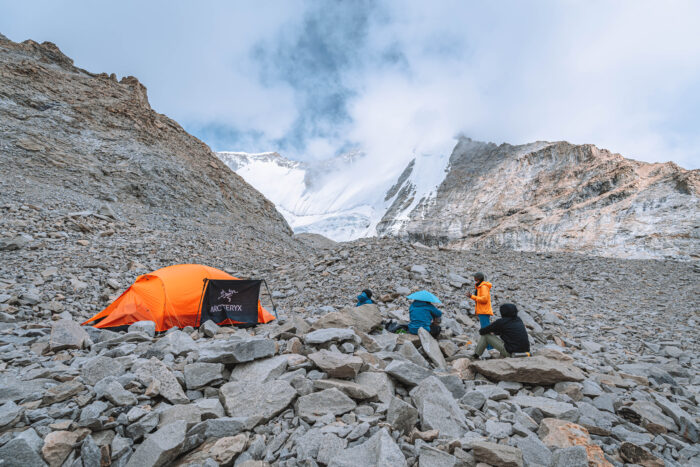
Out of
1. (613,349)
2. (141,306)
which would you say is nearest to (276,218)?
(141,306)

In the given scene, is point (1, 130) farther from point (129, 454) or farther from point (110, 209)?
point (129, 454)

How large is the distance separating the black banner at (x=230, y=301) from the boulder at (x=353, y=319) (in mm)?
3652

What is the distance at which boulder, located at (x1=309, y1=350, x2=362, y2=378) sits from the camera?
4211 mm

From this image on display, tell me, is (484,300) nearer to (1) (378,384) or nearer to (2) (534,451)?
(1) (378,384)

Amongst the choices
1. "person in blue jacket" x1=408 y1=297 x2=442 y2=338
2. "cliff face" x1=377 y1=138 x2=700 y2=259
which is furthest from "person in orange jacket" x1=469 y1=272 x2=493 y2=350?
"cliff face" x1=377 y1=138 x2=700 y2=259

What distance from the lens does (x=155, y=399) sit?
12.2 feet

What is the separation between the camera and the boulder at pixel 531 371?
471cm

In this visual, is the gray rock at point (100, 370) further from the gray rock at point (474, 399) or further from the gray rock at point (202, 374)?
the gray rock at point (474, 399)

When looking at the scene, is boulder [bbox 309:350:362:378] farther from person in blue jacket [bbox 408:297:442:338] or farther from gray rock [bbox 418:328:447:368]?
person in blue jacket [bbox 408:297:442:338]

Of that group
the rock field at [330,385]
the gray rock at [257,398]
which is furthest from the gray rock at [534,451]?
the gray rock at [257,398]

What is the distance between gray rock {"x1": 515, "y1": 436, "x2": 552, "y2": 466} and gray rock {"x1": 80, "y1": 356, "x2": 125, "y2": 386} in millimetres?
4639

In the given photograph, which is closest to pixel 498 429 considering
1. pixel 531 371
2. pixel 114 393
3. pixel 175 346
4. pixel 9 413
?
pixel 531 371

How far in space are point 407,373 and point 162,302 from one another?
276 inches

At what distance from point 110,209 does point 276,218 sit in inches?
654
